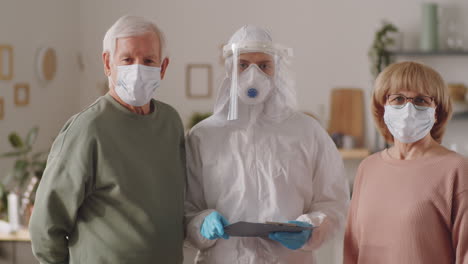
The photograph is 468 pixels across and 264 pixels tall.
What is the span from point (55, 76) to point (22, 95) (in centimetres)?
58

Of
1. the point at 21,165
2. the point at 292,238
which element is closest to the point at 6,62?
the point at 21,165

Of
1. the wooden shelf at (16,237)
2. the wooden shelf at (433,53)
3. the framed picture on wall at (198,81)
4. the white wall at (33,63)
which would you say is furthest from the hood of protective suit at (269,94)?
the framed picture on wall at (198,81)

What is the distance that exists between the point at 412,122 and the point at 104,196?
3.00 ft

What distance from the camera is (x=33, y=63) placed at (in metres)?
4.75

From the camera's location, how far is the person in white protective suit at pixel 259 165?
1.87 metres

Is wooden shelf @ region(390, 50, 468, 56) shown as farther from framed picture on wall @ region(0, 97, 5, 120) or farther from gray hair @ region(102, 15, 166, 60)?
gray hair @ region(102, 15, 166, 60)

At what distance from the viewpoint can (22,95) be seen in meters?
4.61

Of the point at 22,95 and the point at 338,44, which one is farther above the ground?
the point at 338,44

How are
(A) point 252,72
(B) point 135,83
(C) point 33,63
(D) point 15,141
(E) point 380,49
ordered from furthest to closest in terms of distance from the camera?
(E) point 380,49 < (C) point 33,63 < (D) point 15,141 < (A) point 252,72 < (B) point 135,83

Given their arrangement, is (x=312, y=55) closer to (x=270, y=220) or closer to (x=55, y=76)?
(x=55, y=76)

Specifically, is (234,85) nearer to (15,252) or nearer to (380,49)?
(15,252)

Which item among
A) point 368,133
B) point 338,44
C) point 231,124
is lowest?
point 368,133

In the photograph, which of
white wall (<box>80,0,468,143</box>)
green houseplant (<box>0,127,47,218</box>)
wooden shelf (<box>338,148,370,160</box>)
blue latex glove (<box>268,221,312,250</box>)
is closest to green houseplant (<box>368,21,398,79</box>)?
white wall (<box>80,0,468,143</box>)

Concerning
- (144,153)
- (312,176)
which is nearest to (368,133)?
(312,176)
